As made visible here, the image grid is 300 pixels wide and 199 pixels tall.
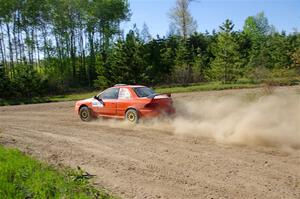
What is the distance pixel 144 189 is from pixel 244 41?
5367 cm

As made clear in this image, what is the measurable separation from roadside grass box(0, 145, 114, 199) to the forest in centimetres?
2980

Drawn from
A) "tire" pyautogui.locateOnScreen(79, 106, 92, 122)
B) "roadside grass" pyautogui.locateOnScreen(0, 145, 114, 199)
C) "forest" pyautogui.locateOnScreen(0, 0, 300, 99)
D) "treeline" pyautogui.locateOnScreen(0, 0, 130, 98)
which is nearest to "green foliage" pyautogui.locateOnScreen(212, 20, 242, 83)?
"forest" pyautogui.locateOnScreen(0, 0, 300, 99)

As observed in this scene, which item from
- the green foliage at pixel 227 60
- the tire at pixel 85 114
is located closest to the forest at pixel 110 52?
the green foliage at pixel 227 60

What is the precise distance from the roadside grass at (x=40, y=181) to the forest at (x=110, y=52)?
29799mm

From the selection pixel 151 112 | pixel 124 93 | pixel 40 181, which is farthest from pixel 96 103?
pixel 40 181

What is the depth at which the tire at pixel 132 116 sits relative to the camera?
14227mm

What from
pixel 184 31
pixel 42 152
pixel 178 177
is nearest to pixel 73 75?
pixel 184 31

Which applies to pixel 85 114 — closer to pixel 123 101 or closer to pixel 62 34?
pixel 123 101

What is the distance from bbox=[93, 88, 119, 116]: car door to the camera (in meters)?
15.1

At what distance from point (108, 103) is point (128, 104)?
1.12 m

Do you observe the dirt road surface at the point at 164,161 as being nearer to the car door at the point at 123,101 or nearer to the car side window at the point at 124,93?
the car door at the point at 123,101

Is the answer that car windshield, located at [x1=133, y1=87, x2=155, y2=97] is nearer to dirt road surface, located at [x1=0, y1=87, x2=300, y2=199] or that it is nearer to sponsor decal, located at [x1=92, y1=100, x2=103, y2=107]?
dirt road surface, located at [x1=0, y1=87, x2=300, y2=199]

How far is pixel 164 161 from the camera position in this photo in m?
8.55

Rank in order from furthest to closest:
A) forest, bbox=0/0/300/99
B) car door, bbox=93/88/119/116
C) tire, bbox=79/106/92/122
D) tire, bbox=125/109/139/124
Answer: forest, bbox=0/0/300/99, tire, bbox=79/106/92/122, car door, bbox=93/88/119/116, tire, bbox=125/109/139/124
